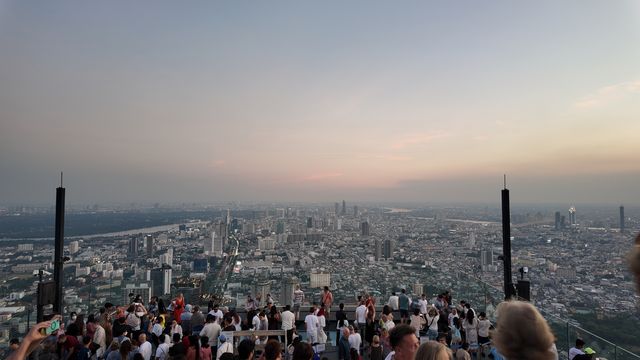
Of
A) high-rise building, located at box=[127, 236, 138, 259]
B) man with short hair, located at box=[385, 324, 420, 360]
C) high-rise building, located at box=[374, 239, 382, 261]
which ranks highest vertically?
man with short hair, located at box=[385, 324, 420, 360]

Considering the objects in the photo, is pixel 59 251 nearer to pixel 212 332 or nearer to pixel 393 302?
pixel 212 332

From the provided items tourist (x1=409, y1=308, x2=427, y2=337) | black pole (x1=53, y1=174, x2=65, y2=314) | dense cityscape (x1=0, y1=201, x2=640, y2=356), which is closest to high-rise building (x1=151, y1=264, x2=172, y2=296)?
dense cityscape (x1=0, y1=201, x2=640, y2=356)

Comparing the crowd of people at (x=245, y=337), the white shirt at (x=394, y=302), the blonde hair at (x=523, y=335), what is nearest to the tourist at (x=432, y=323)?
the crowd of people at (x=245, y=337)

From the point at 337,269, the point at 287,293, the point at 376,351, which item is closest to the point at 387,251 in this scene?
the point at 337,269

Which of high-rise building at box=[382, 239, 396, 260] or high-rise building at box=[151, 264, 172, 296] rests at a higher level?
high-rise building at box=[151, 264, 172, 296]

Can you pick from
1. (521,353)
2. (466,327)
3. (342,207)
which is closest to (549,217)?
(466,327)

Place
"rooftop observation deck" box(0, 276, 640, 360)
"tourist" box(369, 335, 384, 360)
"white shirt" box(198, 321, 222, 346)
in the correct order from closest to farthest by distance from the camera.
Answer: "rooftop observation deck" box(0, 276, 640, 360) → "tourist" box(369, 335, 384, 360) → "white shirt" box(198, 321, 222, 346)

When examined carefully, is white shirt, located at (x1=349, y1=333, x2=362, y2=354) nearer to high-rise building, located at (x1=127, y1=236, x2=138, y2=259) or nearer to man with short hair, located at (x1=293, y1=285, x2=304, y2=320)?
man with short hair, located at (x1=293, y1=285, x2=304, y2=320)
